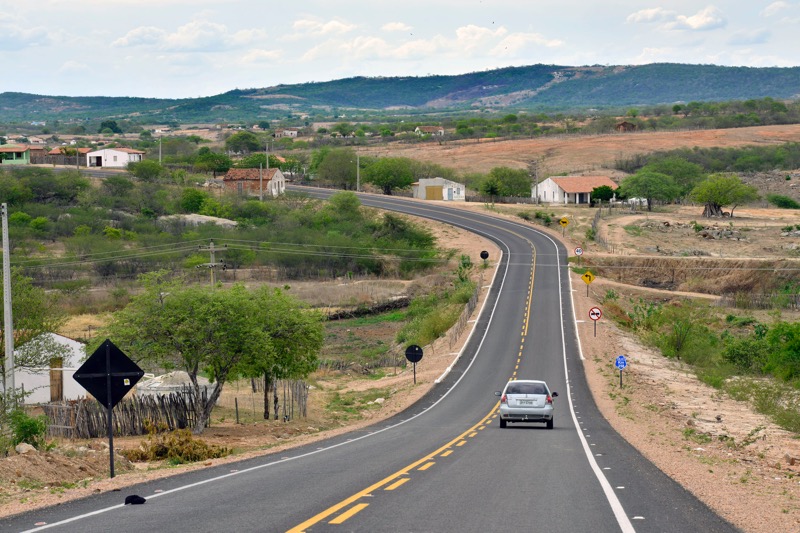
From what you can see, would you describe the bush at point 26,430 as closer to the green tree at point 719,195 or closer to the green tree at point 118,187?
the green tree at point 719,195

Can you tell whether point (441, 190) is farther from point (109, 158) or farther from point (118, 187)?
point (109, 158)

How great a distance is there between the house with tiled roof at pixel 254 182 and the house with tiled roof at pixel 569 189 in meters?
36.6

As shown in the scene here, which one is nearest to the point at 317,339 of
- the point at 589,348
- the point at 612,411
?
the point at 612,411

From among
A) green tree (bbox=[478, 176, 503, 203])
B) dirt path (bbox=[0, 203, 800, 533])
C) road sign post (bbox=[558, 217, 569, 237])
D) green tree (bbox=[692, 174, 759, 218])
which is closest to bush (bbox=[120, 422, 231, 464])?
dirt path (bbox=[0, 203, 800, 533])

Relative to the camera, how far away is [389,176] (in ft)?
449

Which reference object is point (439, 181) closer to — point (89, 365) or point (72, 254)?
point (72, 254)

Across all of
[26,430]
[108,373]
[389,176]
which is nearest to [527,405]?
[26,430]

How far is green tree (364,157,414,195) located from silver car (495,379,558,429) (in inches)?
4261

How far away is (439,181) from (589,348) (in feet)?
264

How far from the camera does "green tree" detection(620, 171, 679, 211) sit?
386ft

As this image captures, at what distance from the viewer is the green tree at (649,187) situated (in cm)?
11762

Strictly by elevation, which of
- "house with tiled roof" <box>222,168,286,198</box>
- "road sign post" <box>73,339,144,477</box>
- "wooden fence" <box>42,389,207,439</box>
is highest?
"house with tiled roof" <box>222,168,286,198</box>

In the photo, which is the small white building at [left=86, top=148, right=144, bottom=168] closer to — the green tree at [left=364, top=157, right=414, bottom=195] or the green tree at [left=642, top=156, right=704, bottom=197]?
the green tree at [left=364, top=157, right=414, bottom=195]

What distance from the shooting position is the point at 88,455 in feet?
74.6
